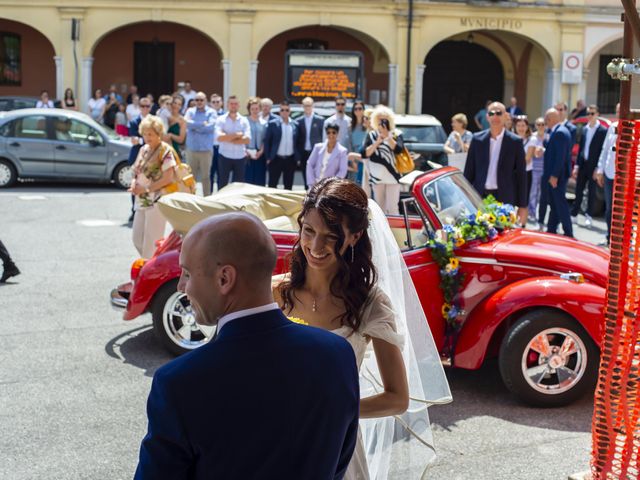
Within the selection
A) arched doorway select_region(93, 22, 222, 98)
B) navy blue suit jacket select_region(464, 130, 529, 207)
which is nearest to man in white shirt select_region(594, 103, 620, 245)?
navy blue suit jacket select_region(464, 130, 529, 207)

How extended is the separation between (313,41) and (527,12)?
24.1ft

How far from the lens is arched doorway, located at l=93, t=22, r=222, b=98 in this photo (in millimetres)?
31688

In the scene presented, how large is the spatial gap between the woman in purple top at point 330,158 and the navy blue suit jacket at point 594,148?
3.95 metres

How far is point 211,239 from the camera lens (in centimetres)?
224

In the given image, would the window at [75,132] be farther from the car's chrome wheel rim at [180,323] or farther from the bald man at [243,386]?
the bald man at [243,386]

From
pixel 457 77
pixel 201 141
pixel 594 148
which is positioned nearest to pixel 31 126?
pixel 201 141

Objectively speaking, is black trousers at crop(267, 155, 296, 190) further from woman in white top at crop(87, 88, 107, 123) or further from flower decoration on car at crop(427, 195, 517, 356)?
woman in white top at crop(87, 88, 107, 123)

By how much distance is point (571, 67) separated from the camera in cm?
3009

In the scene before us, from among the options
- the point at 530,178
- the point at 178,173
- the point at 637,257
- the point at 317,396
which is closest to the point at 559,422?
the point at 637,257

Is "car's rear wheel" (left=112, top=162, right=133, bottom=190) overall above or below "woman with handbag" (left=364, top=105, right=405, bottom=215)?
below

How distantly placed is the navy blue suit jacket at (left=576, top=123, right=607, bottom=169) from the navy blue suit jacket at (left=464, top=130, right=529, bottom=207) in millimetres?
4298

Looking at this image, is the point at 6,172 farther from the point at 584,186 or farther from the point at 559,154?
the point at 559,154

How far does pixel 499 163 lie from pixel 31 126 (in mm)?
11195

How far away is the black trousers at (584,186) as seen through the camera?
48.6 feet
